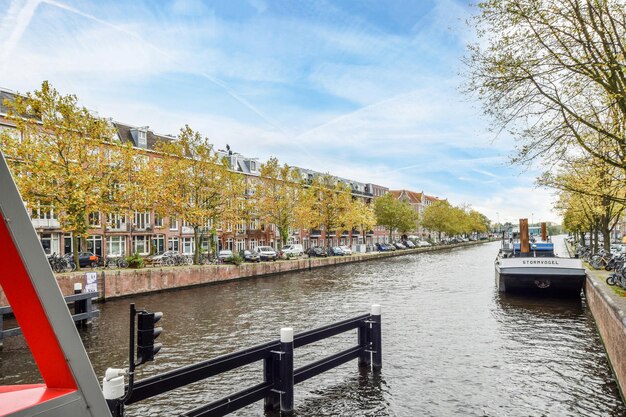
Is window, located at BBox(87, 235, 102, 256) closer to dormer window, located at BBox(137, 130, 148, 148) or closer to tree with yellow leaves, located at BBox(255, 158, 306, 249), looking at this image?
dormer window, located at BBox(137, 130, 148, 148)

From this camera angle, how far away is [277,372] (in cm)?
860

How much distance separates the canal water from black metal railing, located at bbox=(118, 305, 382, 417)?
58cm

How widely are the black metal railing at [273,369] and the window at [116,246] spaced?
44.4 metres

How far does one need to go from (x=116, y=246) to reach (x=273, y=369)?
154 ft

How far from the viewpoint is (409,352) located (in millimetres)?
13875

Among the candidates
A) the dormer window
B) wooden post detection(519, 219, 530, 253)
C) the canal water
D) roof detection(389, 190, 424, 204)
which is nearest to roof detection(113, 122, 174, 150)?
the dormer window

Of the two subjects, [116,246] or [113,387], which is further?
[116,246]

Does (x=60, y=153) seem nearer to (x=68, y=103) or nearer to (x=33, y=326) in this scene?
(x=68, y=103)

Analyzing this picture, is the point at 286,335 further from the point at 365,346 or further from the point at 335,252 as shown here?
the point at 335,252

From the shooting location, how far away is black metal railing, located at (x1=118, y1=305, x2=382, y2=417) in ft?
21.8

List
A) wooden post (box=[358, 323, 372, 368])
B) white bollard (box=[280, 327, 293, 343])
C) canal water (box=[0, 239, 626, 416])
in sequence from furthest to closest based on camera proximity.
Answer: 1. wooden post (box=[358, 323, 372, 368])
2. canal water (box=[0, 239, 626, 416])
3. white bollard (box=[280, 327, 293, 343])

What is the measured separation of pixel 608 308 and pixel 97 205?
25.1 meters

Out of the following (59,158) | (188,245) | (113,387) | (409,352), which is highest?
(59,158)

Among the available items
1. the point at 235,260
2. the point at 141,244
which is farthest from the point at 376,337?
the point at 141,244
